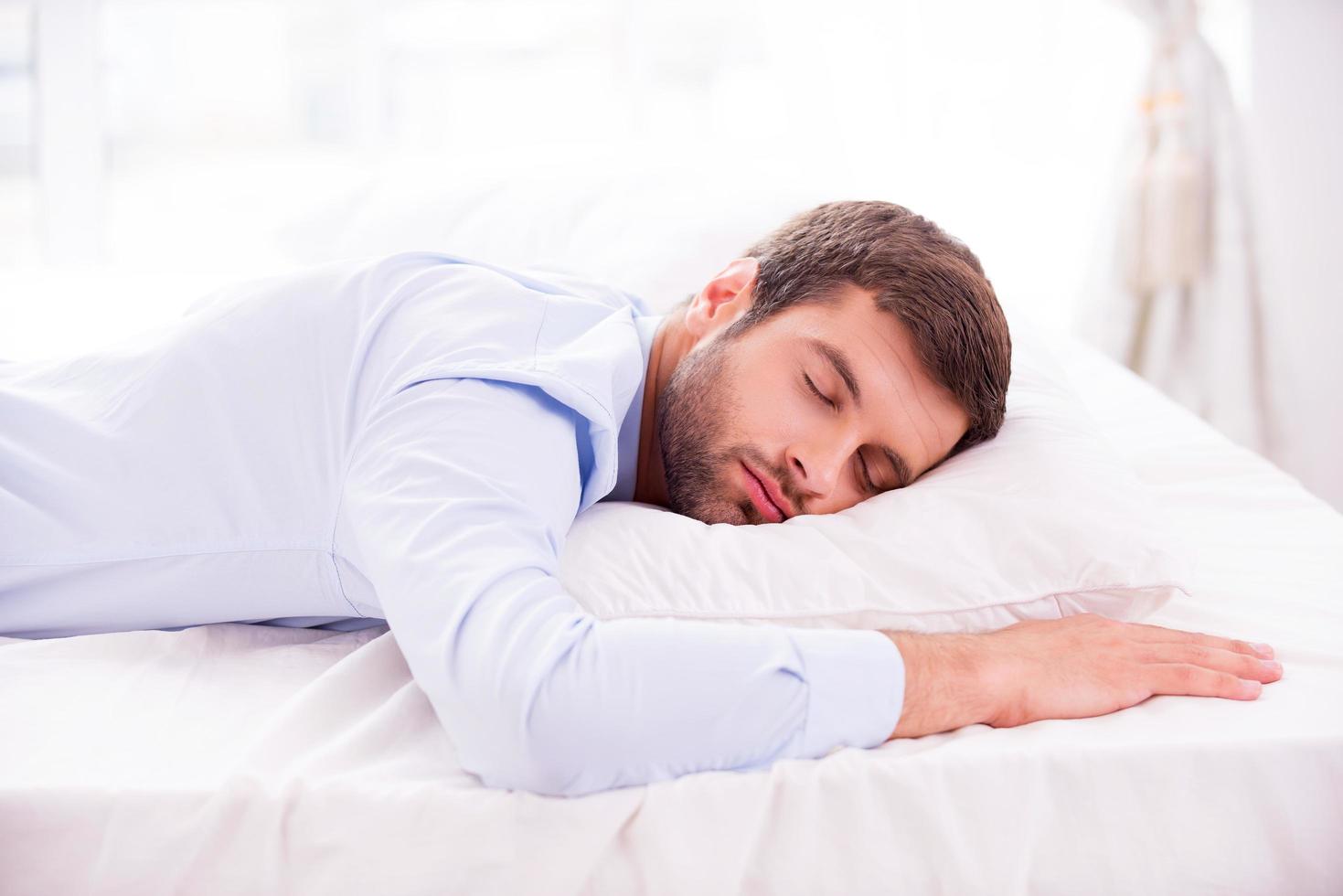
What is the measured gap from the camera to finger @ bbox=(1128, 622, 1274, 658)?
107cm

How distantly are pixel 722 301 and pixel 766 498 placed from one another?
1.08 feet

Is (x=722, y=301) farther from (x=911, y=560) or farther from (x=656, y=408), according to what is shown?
(x=911, y=560)

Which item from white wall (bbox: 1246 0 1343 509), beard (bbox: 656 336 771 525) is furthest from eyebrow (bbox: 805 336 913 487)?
white wall (bbox: 1246 0 1343 509)

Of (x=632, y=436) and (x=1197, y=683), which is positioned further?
(x=632, y=436)

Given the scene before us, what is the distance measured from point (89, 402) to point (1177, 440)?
5.14 ft

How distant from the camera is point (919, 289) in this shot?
52.4 inches

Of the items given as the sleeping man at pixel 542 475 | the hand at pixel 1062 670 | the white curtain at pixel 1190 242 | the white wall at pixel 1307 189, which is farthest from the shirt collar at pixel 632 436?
the white wall at pixel 1307 189

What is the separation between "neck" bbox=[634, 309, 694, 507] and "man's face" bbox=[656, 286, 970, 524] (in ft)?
0.36

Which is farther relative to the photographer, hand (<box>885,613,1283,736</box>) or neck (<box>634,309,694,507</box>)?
neck (<box>634,309,694,507</box>)

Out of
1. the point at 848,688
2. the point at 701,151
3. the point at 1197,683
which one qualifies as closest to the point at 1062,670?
the point at 1197,683

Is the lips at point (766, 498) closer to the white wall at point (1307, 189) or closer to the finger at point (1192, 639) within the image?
the finger at point (1192, 639)

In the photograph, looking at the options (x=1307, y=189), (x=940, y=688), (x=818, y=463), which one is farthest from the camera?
(x=1307, y=189)

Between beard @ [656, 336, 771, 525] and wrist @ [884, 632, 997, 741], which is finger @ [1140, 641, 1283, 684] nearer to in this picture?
wrist @ [884, 632, 997, 741]

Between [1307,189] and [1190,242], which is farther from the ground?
[1307,189]
